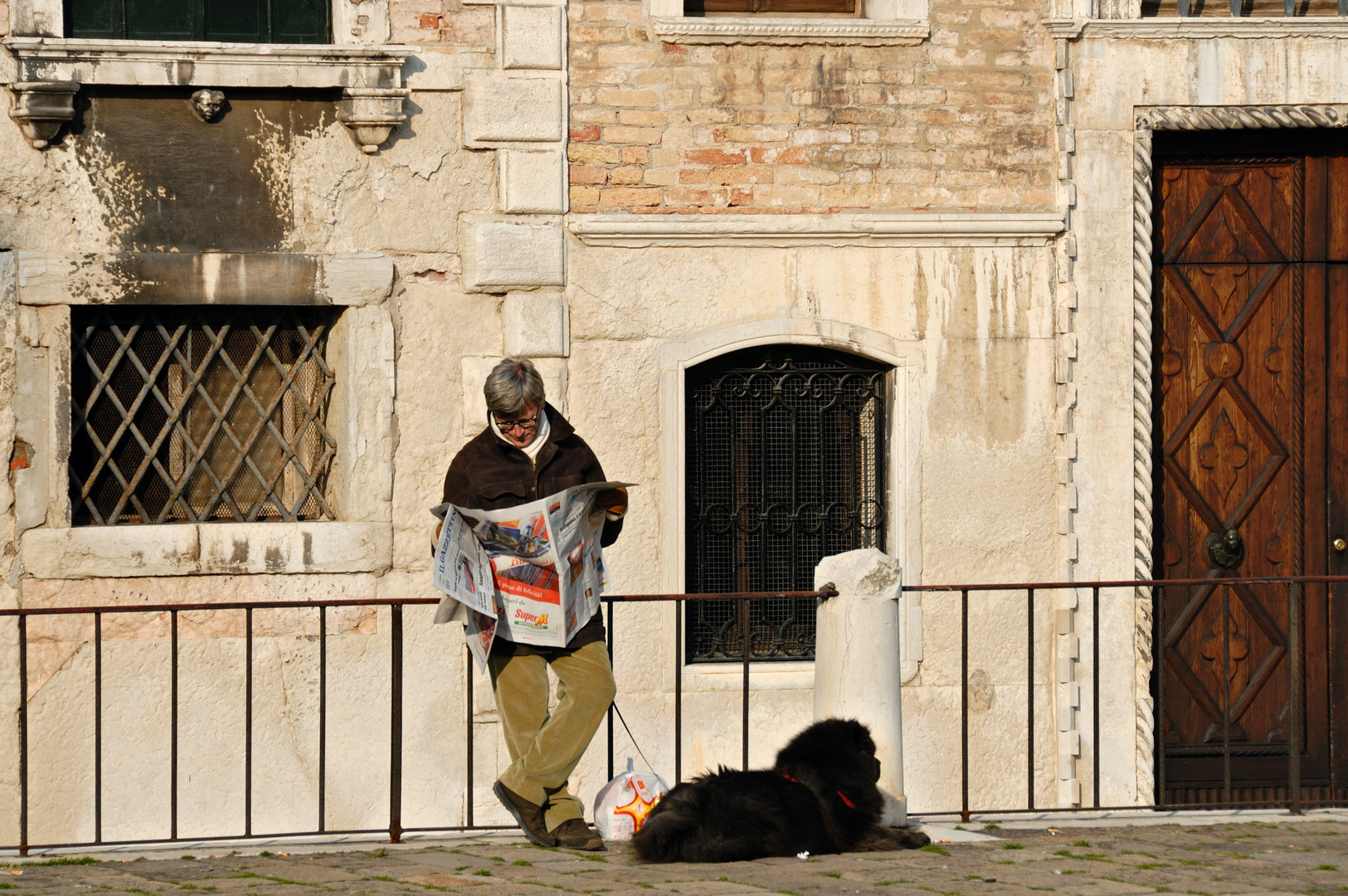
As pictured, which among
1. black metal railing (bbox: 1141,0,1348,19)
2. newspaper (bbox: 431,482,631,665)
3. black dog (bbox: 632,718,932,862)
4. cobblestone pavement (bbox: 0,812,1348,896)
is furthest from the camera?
black metal railing (bbox: 1141,0,1348,19)

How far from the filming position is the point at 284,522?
8.27 metres

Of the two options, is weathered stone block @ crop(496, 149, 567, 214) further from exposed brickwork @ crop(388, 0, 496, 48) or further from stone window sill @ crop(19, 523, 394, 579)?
stone window sill @ crop(19, 523, 394, 579)

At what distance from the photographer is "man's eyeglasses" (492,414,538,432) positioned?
19.4 ft

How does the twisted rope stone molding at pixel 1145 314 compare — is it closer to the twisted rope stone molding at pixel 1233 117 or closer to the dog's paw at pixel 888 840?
the twisted rope stone molding at pixel 1233 117

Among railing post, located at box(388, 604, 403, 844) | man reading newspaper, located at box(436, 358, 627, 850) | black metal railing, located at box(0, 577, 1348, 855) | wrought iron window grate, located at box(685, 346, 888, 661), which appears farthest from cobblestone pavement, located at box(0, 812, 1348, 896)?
wrought iron window grate, located at box(685, 346, 888, 661)

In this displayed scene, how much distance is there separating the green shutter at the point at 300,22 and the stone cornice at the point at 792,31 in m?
1.61

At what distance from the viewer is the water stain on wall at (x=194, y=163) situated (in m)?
8.04

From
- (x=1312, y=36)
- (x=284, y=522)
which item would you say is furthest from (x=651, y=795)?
(x=1312, y=36)

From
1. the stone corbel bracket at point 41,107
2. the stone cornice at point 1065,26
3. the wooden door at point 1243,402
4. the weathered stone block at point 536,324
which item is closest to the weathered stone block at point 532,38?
the weathered stone block at point 536,324

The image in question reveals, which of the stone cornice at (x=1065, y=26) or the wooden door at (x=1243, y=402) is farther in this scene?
the wooden door at (x=1243, y=402)

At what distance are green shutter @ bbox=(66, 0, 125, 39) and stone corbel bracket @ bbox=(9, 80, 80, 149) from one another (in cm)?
39

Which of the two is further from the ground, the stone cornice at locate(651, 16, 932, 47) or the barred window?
the stone cornice at locate(651, 16, 932, 47)

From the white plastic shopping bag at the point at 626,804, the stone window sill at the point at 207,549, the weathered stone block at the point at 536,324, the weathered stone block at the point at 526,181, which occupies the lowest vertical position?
the white plastic shopping bag at the point at 626,804

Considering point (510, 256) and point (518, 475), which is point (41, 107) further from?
point (518, 475)
